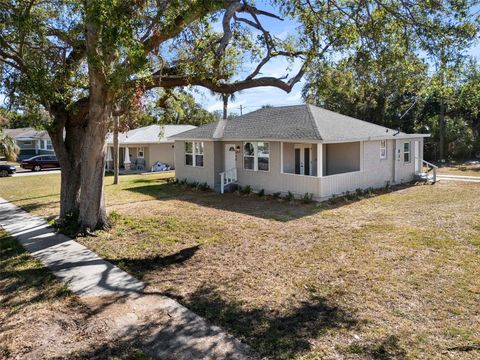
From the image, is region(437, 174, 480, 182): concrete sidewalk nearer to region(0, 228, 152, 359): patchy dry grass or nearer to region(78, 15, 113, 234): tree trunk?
region(78, 15, 113, 234): tree trunk

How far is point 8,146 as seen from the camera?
31531 millimetres

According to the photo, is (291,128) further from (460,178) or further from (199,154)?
(460,178)

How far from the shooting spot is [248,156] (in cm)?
1947

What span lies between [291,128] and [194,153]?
6.53 m

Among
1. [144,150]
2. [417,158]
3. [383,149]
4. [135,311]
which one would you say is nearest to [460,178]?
→ [417,158]

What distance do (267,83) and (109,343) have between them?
745 cm

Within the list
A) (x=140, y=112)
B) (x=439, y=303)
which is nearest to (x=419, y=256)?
(x=439, y=303)

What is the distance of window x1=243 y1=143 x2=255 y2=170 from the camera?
1925 cm

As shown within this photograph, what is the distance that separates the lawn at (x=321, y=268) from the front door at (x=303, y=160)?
418cm

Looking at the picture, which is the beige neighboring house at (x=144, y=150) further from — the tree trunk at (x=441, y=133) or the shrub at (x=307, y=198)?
the tree trunk at (x=441, y=133)

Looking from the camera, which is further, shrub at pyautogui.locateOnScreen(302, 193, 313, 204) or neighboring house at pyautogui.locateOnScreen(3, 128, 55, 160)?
neighboring house at pyautogui.locateOnScreen(3, 128, 55, 160)

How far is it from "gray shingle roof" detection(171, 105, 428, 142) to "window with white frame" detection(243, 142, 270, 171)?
1.85ft

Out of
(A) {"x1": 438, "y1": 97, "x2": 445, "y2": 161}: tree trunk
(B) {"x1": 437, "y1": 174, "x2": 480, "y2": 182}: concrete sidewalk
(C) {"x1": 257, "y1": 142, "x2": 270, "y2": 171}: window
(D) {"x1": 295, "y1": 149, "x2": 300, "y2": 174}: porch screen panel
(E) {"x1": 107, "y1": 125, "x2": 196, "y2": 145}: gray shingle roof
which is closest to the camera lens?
(C) {"x1": 257, "y1": 142, "x2": 270, "y2": 171}: window

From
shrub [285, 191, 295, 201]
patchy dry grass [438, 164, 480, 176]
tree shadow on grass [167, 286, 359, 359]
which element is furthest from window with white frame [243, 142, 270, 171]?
patchy dry grass [438, 164, 480, 176]
